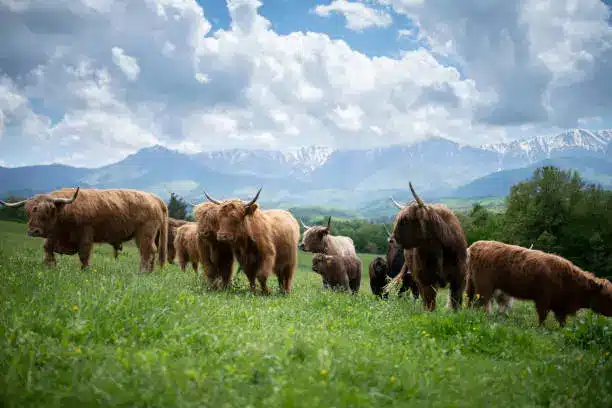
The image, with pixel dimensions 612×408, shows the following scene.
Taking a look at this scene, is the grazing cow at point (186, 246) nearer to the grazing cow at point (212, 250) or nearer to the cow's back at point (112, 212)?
the cow's back at point (112, 212)

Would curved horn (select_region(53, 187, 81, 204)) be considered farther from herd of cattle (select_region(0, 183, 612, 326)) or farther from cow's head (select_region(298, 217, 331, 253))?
cow's head (select_region(298, 217, 331, 253))

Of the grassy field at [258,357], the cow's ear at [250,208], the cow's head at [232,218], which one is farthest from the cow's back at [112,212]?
the grassy field at [258,357]

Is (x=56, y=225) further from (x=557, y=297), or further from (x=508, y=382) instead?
→ (x=557, y=297)

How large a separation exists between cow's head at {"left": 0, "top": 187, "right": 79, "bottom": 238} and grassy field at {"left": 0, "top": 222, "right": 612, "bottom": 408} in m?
4.13

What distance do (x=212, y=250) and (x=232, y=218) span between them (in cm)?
103

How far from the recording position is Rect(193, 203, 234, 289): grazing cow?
10.5m

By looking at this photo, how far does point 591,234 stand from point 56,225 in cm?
4261

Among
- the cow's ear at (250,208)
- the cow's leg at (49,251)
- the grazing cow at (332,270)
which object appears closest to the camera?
the cow's ear at (250,208)

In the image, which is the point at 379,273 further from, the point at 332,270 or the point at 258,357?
the point at 258,357

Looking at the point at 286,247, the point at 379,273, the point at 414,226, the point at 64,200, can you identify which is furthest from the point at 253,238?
the point at 379,273

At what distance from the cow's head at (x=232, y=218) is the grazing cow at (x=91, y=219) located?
12.4 feet

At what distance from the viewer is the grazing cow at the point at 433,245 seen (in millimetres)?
9078

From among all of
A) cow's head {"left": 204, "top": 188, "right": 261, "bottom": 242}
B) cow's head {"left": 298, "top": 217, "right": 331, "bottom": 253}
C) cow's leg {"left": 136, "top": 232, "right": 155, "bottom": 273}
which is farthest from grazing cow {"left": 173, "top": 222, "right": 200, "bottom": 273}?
cow's head {"left": 204, "top": 188, "right": 261, "bottom": 242}

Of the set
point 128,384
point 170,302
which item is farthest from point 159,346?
point 170,302
